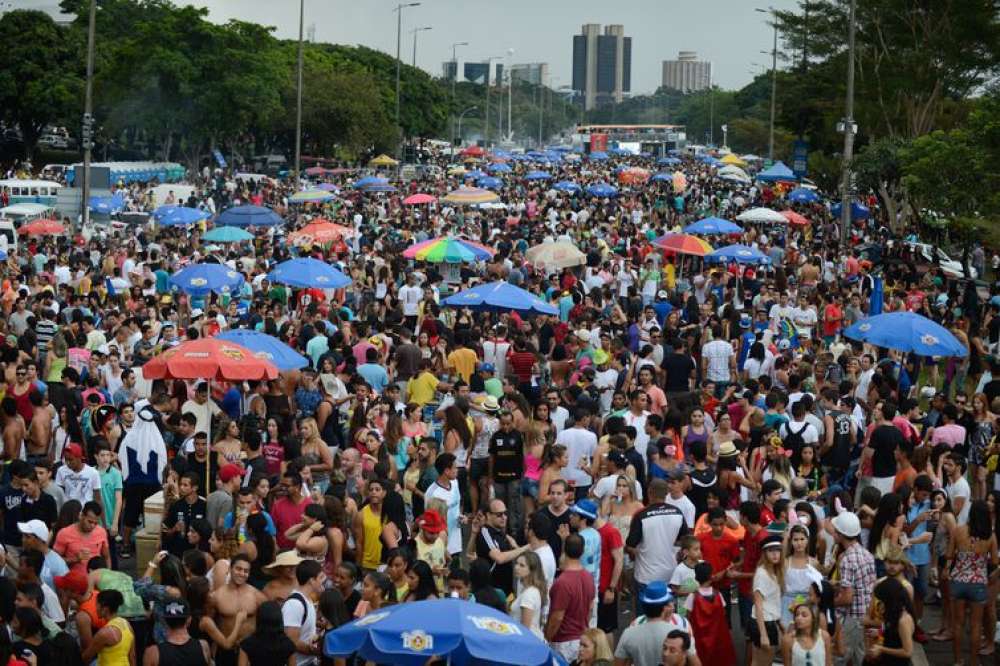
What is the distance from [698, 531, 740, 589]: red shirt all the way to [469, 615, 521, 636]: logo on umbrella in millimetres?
3249

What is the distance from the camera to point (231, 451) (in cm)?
1202

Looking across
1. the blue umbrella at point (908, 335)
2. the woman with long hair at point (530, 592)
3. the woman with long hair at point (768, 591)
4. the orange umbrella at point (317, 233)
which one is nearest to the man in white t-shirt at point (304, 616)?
the woman with long hair at point (530, 592)

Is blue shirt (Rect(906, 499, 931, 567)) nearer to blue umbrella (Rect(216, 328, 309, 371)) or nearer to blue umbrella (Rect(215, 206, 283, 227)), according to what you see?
blue umbrella (Rect(216, 328, 309, 371))

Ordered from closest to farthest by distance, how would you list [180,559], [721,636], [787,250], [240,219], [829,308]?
[721,636]
[180,559]
[829,308]
[240,219]
[787,250]

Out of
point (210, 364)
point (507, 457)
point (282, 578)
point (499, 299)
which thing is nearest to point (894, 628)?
point (282, 578)

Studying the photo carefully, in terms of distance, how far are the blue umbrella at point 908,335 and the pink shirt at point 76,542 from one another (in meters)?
8.85

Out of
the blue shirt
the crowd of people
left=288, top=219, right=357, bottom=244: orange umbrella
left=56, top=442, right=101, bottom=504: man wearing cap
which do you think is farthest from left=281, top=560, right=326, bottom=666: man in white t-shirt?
left=288, top=219, right=357, bottom=244: orange umbrella

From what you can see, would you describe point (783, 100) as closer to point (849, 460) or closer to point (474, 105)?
point (849, 460)

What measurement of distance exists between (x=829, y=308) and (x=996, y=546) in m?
10.9

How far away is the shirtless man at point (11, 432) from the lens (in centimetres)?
1291

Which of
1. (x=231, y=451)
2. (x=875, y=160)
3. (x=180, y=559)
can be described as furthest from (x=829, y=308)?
(x=875, y=160)

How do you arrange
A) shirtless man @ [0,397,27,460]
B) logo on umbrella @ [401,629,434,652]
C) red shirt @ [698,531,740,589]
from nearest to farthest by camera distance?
logo on umbrella @ [401,629,434,652]
red shirt @ [698,531,740,589]
shirtless man @ [0,397,27,460]

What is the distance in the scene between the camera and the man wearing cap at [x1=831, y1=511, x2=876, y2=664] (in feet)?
31.2

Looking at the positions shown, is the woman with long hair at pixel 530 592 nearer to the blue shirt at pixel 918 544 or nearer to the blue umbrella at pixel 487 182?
the blue shirt at pixel 918 544
